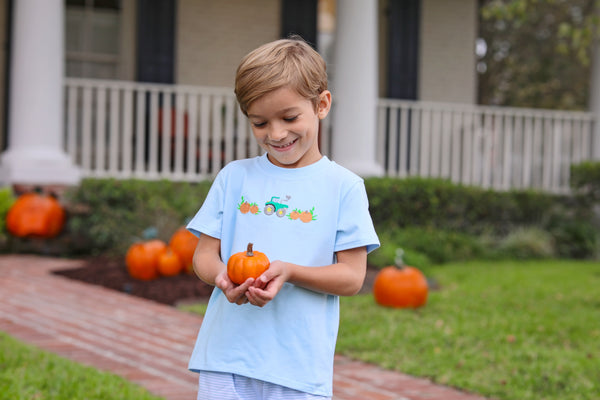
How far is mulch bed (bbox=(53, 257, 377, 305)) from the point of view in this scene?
5199mm

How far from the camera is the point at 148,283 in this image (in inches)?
223

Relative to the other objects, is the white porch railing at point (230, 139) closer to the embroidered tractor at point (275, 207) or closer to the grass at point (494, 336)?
the grass at point (494, 336)

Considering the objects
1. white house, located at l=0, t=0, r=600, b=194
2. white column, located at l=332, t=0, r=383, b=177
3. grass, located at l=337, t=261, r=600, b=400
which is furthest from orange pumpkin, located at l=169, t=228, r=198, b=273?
white column, located at l=332, t=0, r=383, b=177

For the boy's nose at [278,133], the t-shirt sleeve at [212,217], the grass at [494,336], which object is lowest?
the grass at [494,336]

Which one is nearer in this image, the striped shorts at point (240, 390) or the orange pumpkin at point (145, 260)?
the striped shorts at point (240, 390)

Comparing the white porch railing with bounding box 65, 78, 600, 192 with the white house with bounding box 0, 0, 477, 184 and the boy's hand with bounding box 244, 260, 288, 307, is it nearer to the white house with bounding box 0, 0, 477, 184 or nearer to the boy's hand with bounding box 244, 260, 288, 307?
the white house with bounding box 0, 0, 477, 184

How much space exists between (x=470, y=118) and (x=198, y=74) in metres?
4.01

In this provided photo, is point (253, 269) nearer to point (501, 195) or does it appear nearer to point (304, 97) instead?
point (304, 97)

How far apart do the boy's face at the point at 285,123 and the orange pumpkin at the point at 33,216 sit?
606cm

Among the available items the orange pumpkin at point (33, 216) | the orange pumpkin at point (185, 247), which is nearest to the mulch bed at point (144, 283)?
the orange pumpkin at point (185, 247)

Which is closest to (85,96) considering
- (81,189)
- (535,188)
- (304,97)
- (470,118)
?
(81,189)

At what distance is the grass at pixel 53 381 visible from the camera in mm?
2756

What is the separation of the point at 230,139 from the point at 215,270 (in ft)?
22.3

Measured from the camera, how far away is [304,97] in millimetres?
1543
